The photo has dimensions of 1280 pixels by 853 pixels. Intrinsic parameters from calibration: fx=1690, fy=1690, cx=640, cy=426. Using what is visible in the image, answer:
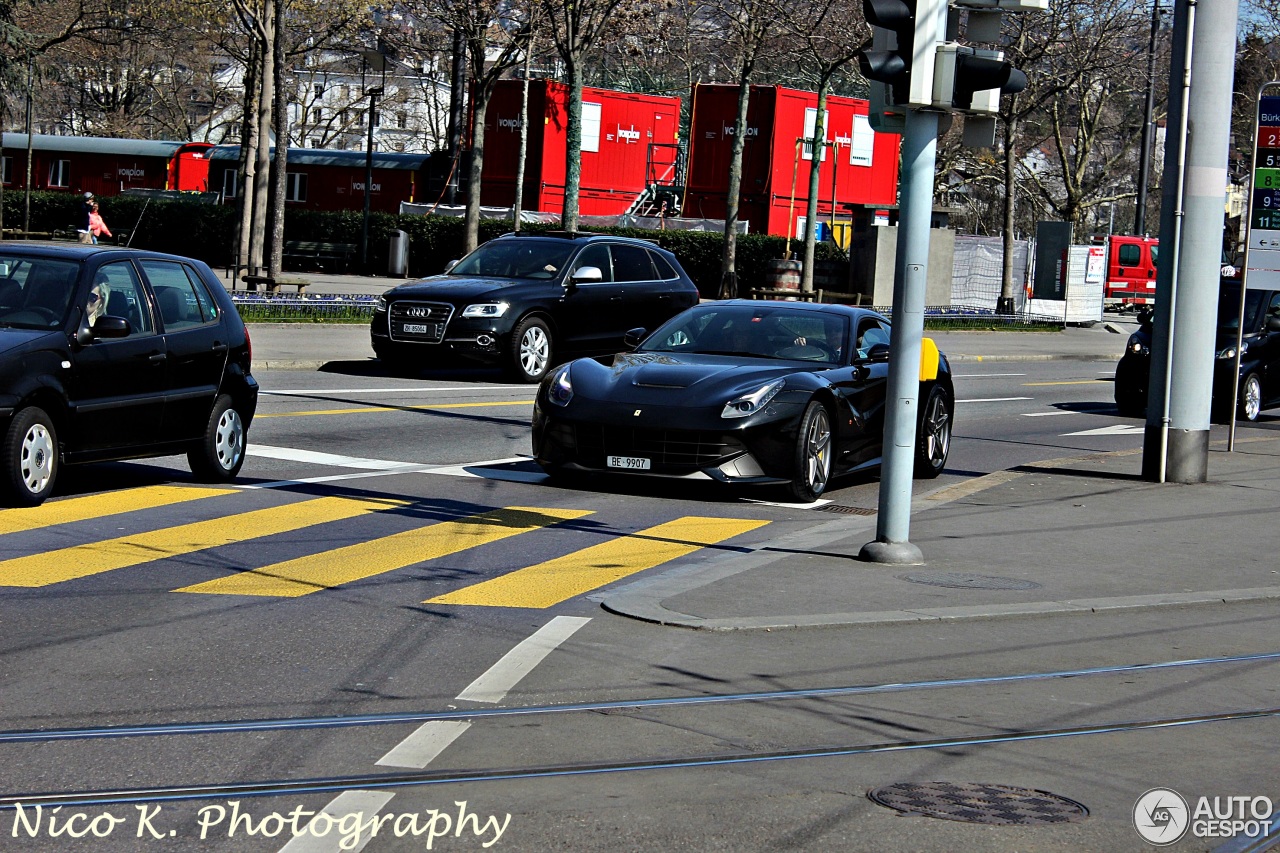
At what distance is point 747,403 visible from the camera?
11.9 meters

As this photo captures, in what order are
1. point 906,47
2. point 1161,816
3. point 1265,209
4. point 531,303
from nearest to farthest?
point 1161,816, point 906,47, point 1265,209, point 531,303

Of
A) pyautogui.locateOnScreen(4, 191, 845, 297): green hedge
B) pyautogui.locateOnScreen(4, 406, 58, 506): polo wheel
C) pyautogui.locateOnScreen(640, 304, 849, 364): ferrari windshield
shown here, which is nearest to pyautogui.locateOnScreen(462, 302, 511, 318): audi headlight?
pyautogui.locateOnScreen(640, 304, 849, 364): ferrari windshield

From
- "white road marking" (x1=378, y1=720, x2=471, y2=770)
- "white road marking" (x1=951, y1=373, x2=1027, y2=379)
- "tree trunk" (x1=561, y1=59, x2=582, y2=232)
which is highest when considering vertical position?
"tree trunk" (x1=561, y1=59, x2=582, y2=232)

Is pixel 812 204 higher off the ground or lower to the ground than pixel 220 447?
higher

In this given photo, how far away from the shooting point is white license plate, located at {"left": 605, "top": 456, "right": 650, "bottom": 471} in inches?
470

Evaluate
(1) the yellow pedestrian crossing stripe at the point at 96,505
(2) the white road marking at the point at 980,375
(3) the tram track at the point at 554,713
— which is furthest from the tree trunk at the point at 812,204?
(3) the tram track at the point at 554,713

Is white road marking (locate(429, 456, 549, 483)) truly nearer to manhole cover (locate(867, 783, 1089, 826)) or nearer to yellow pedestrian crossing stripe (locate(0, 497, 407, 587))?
yellow pedestrian crossing stripe (locate(0, 497, 407, 587))

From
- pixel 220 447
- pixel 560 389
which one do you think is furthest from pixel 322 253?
pixel 220 447

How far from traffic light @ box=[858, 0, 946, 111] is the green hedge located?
34744 mm

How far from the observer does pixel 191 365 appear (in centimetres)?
1148

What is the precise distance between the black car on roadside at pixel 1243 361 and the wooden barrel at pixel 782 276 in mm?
18305

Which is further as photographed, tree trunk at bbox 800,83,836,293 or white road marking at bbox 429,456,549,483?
tree trunk at bbox 800,83,836,293

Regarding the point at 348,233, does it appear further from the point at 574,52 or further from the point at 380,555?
the point at 380,555

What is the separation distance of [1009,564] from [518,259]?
1276cm
